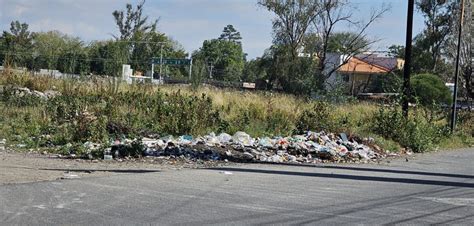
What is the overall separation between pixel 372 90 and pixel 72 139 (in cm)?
6250

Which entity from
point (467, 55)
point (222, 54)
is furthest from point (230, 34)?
point (467, 55)

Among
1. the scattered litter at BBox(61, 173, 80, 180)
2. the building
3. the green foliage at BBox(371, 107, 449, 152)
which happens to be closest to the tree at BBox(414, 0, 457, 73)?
the building

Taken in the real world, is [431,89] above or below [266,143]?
above

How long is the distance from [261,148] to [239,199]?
672 cm

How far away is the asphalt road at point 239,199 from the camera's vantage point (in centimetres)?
718

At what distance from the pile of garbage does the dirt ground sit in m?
0.78

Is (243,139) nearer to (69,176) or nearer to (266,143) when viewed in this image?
(266,143)

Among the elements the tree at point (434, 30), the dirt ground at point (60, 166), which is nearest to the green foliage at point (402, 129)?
the dirt ground at point (60, 166)

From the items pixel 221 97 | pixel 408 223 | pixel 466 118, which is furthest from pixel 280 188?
pixel 466 118

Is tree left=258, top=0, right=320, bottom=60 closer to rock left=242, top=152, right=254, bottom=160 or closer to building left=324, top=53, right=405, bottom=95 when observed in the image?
building left=324, top=53, right=405, bottom=95

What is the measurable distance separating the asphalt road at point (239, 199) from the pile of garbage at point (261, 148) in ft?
6.34

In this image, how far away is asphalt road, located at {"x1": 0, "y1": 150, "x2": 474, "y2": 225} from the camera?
283 inches

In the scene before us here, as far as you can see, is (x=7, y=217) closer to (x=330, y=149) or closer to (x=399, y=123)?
(x=330, y=149)

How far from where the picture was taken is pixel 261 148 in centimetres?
1523
